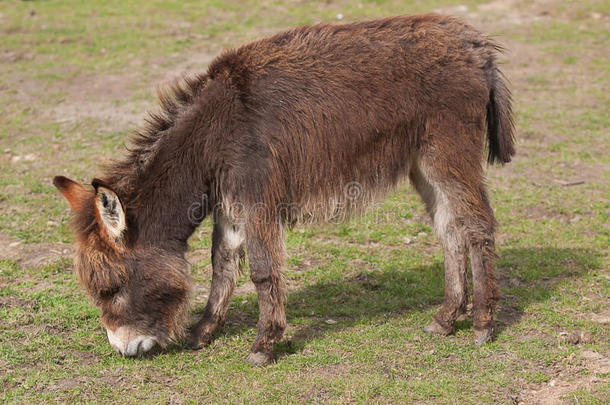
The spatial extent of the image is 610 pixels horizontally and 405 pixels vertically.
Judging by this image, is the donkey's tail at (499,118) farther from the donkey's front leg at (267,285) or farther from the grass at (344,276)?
the donkey's front leg at (267,285)

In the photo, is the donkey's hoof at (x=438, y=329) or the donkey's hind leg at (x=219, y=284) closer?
the donkey's hind leg at (x=219, y=284)

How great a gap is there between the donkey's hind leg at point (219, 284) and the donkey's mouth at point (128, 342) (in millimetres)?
416

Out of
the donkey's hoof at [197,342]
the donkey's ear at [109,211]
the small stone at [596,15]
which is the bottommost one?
the donkey's hoof at [197,342]

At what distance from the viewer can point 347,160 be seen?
4809 millimetres

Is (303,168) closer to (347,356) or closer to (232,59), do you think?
(232,59)

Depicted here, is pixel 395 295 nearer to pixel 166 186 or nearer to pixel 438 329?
pixel 438 329

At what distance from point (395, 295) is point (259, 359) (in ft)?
5.14

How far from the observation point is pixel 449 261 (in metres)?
5.18

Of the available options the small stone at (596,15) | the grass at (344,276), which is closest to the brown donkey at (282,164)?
the grass at (344,276)

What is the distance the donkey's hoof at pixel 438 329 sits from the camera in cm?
512

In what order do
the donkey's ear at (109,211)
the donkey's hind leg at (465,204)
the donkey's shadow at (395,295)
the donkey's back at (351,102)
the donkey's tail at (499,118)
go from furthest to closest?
the donkey's shadow at (395,295) → the donkey's tail at (499,118) → the donkey's hind leg at (465,204) → the donkey's back at (351,102) → the donkey's ear at (109,211)

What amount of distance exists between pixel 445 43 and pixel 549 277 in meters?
2.31

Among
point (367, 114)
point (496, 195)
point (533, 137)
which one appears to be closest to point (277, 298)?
point (367, 114)

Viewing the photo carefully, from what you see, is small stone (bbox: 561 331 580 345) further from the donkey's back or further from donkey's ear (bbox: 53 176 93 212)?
donkey's ear (bbox: 53 176 93 212)
